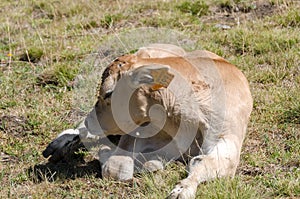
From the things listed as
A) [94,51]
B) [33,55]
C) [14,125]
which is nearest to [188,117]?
[14,125]

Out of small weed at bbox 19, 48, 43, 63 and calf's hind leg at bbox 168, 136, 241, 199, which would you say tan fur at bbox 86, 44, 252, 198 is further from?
small weed at bbox 19, 48, 43, 63

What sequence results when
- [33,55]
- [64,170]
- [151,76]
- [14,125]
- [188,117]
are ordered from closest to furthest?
[151,76]
[188,117]
[64,170]
[14,125]
[33,55]

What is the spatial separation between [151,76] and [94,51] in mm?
3801

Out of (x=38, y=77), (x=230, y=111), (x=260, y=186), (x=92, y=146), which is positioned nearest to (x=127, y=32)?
(x=38, y=77)

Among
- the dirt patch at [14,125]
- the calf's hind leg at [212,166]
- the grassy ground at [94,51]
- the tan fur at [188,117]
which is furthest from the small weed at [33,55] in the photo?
the calf's hind leg at [212,166]

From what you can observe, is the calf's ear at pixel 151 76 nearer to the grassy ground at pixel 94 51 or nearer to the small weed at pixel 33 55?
the grassy ground at pixel 94 51

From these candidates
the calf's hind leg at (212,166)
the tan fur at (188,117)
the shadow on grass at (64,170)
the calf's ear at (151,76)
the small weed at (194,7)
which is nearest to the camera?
the calf's hind leg at (212,166)

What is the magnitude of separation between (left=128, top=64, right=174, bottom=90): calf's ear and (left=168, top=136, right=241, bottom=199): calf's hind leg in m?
0.62

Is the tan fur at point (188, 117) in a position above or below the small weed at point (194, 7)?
above

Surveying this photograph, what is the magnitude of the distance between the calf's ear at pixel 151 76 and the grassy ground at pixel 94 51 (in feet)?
2.32

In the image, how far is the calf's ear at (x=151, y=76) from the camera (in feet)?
14.3


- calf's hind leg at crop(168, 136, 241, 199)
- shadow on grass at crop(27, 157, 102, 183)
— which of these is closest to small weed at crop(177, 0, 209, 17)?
shadow on grass at crop(27, 157, 102, 183)

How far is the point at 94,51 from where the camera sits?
8.11 meters

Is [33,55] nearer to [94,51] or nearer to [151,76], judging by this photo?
[94,51]
